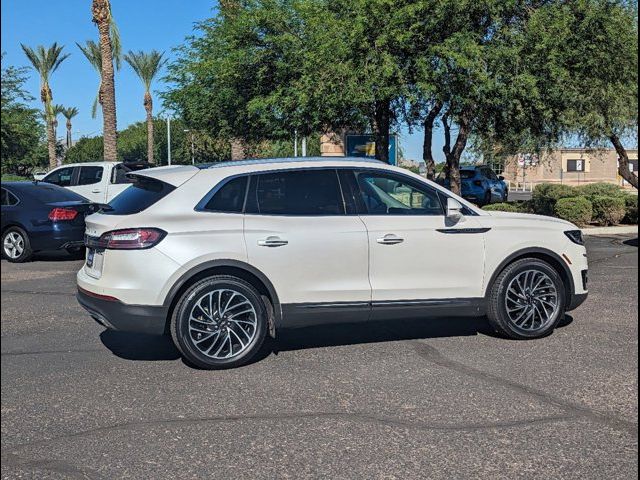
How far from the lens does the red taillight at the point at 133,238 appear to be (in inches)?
198

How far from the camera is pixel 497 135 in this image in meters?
20.2

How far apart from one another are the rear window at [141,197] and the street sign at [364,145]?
13.6m

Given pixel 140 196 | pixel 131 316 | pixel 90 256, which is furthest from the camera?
pixel 140 196

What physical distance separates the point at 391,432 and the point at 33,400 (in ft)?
7.49

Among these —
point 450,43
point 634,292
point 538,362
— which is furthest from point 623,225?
point 538,362

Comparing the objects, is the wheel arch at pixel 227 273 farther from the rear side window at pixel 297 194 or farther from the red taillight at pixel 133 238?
the rear side window at pixel 297 194

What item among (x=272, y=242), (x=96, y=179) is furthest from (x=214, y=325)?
(x=96, y=179)

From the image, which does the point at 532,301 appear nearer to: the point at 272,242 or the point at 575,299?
the point at 575,299

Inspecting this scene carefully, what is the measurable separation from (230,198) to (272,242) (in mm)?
535

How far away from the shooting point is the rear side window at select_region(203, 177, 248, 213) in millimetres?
5430

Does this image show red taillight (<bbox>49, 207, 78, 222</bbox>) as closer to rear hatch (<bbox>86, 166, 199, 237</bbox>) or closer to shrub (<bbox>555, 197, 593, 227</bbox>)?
rear hatch (<bbox>86, 166, 199, 237</bbox>)

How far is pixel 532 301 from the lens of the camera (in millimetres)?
6152

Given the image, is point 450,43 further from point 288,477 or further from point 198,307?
point 288,477

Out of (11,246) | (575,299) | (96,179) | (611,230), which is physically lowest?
(575,299)
